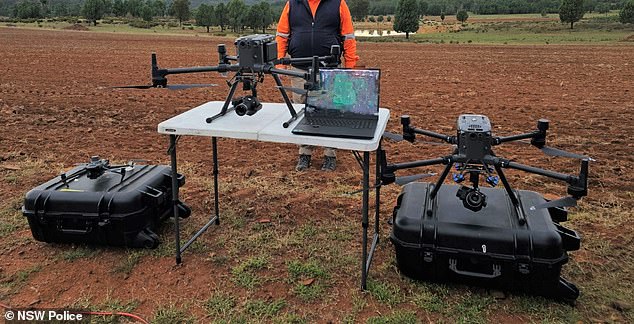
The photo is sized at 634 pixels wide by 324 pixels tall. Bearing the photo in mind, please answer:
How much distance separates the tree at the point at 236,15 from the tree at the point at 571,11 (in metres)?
46.9

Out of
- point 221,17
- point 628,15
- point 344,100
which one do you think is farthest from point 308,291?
point 221,17

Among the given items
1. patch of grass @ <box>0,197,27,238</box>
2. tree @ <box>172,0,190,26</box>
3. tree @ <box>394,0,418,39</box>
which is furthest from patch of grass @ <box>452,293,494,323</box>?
tree @ <box>172,0,190,26</box>

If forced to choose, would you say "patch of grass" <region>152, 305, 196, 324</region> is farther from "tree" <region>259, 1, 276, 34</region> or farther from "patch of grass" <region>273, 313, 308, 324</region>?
"tree" <region>259, 1, 276, 34</region>

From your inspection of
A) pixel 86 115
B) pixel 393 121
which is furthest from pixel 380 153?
pixel 86 115

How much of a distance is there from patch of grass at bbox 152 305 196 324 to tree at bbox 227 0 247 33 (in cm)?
7842

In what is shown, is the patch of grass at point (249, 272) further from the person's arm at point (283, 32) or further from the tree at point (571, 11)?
the tree at point (571, 11)

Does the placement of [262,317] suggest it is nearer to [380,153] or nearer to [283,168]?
[380,153]

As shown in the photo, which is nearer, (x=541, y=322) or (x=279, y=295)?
(x=541, y=322)

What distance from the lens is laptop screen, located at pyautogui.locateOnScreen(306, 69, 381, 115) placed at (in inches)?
143

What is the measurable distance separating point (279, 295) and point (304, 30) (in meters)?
3.16

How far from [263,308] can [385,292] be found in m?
0.87

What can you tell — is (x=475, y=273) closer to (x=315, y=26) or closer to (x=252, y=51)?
(x=252, y=51)

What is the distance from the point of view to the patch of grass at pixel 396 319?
3189mm

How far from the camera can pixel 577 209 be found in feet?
15.8
